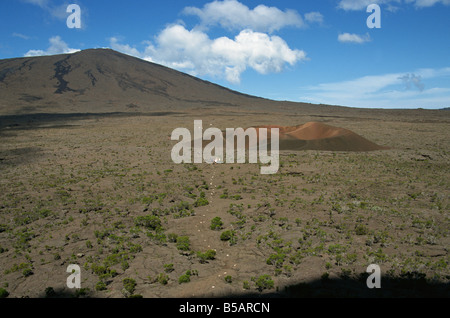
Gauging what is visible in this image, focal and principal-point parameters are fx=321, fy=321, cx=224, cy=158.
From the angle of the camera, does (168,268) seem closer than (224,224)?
Yes

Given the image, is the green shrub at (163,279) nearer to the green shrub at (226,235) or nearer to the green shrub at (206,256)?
the green shrub at (206,256)

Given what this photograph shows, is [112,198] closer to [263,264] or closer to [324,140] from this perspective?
[263,264]

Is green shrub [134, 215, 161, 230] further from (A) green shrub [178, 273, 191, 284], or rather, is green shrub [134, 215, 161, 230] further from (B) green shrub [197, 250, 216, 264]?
(A) green shrub [178, 273, 191, 284]

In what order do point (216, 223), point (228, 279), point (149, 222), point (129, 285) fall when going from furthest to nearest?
1. point (149, 222)
2. point (216, 223)
3. point (228, 279)
4. point (129, 285)

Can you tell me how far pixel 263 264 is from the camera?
19.7 feet

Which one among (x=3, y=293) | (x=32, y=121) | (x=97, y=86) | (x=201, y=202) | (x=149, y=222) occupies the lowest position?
(x=3, y=293)

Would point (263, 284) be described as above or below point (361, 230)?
below

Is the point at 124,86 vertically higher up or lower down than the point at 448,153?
higher up

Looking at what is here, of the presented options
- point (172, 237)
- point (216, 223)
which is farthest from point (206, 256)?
point (216, 223)

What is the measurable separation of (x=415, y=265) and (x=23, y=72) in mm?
93477

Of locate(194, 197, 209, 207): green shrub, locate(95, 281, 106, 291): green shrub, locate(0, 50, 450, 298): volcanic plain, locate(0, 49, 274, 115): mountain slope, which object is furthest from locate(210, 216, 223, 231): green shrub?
locate(0, 49, 274, 115): mountain slope

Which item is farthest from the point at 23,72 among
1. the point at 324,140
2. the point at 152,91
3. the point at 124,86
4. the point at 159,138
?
the point at 324,140

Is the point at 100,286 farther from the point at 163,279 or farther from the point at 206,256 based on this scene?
the point at 206,256

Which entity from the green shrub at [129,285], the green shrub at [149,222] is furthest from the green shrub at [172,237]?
the green shrub at [129,285]
